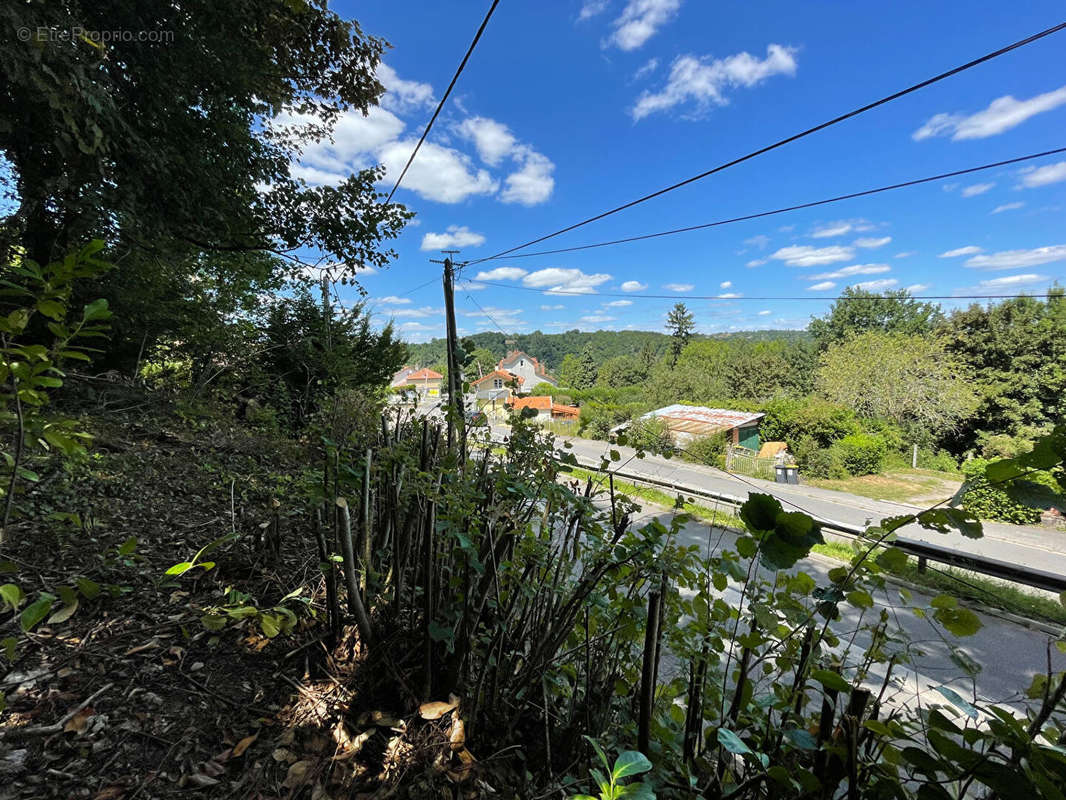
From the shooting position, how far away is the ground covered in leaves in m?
1.10

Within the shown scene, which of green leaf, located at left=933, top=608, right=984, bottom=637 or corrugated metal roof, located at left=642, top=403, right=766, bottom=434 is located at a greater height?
green leaf, located at left=933, top=608, right=984, bottom=637

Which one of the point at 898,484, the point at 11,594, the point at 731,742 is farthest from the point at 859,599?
the point at 898,484

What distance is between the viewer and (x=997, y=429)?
66.0 ft

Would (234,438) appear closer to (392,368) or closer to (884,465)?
(392,368)

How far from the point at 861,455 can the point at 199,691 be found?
66.5 ft

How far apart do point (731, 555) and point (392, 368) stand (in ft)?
34.1

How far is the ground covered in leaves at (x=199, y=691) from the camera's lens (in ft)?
3.61

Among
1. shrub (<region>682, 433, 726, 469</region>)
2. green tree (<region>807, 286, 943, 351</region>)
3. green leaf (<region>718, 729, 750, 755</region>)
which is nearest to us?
green leaf (<region>718, 729, 750, 755</region>)

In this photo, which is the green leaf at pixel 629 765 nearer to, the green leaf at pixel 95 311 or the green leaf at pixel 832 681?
the green leaf at pixel 832 681

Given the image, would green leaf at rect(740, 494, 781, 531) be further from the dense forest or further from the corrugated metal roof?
the corrugated metal roof

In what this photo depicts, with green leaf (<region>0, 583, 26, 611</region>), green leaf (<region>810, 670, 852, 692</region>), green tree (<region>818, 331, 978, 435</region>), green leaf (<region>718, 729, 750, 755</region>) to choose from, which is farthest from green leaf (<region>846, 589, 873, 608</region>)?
green tree (<region>818, 331, 978, 435</region>)

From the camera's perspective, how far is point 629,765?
70 cm

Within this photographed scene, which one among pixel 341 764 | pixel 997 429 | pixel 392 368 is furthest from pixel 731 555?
pixel 997 429

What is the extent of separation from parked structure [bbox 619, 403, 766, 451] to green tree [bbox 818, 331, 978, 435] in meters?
5.13
